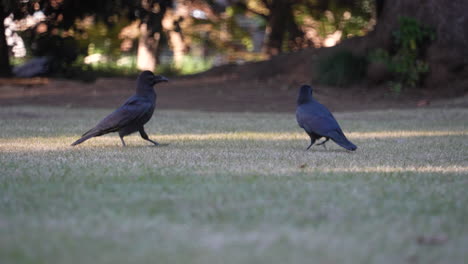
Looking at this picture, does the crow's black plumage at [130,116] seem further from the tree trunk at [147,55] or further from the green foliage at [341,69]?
the tree trunk at [147,55]

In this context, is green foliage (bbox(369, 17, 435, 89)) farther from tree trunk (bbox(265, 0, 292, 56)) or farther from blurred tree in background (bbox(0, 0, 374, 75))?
tree trunk (bbox(265, 0, 292, 56))

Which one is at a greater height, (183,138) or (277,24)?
(277,24)

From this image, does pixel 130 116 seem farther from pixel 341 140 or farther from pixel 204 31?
pixel 204 31

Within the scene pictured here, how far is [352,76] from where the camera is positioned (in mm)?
19641

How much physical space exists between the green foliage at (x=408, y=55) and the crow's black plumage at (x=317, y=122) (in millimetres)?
10115

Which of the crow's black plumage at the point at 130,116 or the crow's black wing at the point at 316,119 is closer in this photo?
the crow's black wing at the point at 316,119

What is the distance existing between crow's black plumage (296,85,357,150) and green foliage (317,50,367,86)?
34.4 ft

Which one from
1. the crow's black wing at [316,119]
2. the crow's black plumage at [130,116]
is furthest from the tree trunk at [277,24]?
the crow's black wing at [316,119]

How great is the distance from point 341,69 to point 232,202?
14820 mm

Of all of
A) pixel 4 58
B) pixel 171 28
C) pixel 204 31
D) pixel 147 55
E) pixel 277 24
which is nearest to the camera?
pixel 171 28

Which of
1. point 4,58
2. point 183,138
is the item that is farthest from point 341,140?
point 4,58

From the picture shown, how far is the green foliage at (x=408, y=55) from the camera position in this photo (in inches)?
721

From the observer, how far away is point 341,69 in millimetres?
19359

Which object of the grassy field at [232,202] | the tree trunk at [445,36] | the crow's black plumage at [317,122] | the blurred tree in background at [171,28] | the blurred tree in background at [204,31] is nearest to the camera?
the grassy field at [232,202]
